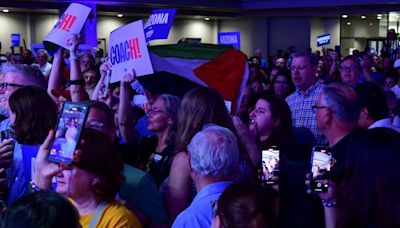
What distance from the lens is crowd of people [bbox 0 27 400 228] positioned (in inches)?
99.5

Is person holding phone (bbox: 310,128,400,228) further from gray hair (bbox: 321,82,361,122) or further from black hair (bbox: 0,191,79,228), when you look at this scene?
gray hair (bbox: 321,82,361,122)

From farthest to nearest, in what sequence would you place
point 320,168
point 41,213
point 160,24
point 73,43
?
point 160,24 < point 73,43 < point 320,168 < point 41,213

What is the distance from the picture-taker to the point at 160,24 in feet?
26.9

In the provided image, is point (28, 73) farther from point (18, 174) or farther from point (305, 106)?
point (305, 106)

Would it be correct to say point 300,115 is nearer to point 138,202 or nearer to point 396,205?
point 138,202

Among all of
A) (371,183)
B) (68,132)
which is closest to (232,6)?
(68,132)

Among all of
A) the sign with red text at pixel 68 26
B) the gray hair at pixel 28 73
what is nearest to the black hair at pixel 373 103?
the gray hair at pixel 28 73

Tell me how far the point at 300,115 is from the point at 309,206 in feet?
9.02

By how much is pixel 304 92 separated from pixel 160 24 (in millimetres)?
2523

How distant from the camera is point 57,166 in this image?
2.86 meters

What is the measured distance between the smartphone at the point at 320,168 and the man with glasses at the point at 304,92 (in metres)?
2.96

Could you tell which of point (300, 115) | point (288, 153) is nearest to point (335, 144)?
point (288, 153)

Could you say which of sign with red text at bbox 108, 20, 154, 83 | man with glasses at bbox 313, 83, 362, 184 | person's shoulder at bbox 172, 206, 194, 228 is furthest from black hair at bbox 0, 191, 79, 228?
sign with red text at bbox 108, 20, 154, 83

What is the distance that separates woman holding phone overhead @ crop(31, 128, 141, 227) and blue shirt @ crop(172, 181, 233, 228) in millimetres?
230
